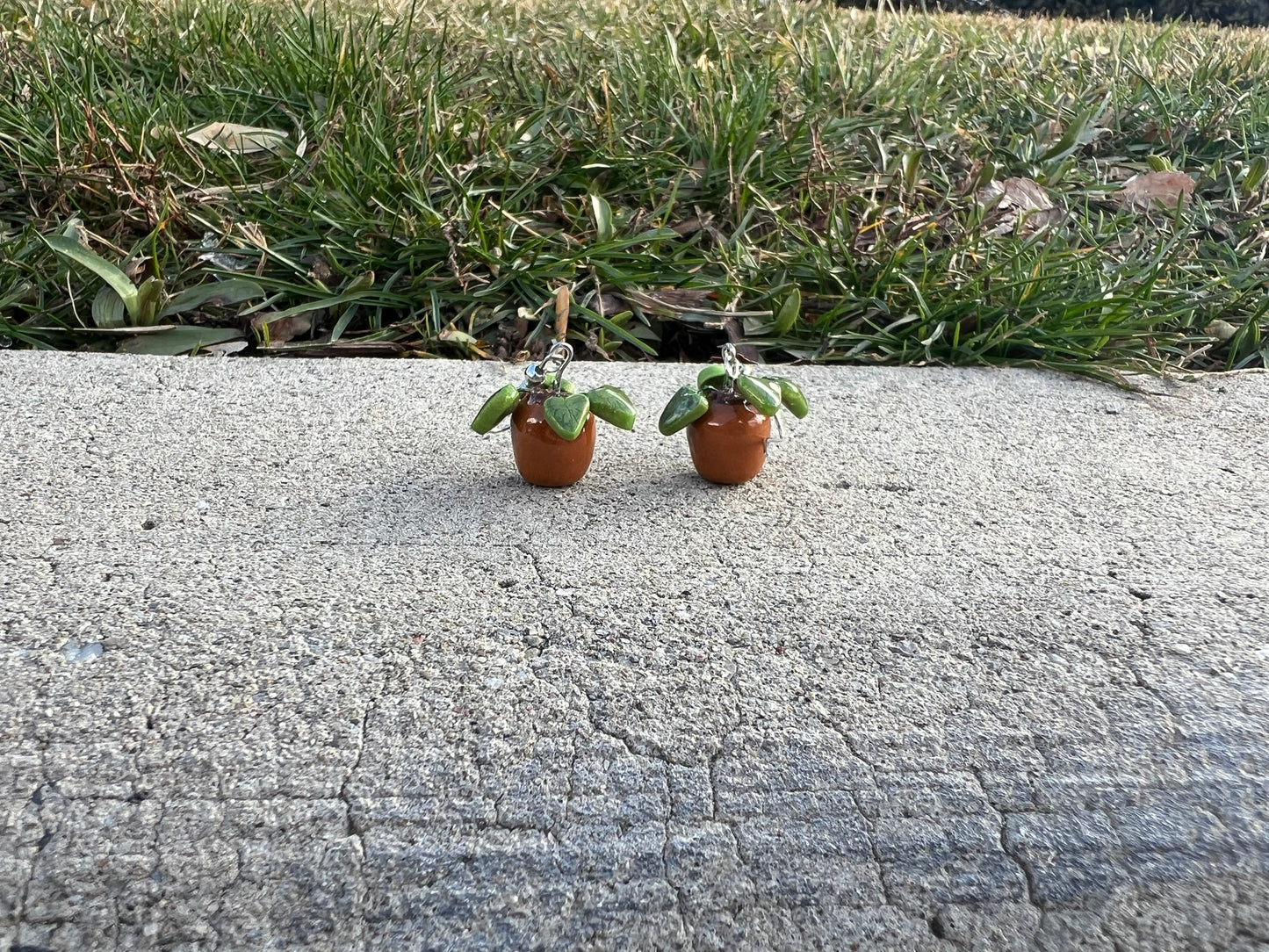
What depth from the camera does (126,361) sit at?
8.36 ft

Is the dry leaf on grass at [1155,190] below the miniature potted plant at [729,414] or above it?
above

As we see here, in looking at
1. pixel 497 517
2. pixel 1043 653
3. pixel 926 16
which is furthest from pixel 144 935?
pixel 926 16

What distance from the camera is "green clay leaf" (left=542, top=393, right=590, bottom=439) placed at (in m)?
1.90

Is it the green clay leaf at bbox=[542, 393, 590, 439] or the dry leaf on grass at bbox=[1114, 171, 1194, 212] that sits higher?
the dry leaf on grass at bbox=[1114, 171, 1194, 212]

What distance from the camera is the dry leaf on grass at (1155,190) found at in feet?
11.9

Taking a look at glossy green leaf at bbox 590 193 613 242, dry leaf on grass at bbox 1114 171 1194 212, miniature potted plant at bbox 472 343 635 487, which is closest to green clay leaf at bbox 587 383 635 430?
miniature potted plant at bbox 472 343 635 487

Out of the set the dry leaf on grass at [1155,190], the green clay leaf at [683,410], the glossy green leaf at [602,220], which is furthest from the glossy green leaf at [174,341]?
the dry leaf on grass at [1155,190]

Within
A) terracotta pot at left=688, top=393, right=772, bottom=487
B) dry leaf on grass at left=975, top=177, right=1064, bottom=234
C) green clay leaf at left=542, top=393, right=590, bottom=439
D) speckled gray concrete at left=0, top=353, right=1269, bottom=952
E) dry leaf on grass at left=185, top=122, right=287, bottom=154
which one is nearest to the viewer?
speckled gray concrete at left=0, top=353, right=1269, bottom=952

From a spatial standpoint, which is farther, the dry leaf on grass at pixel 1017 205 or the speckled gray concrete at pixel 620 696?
the dry leaf on grass at pixel 1017 205

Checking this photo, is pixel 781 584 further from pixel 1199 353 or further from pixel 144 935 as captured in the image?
pixel 1199 353

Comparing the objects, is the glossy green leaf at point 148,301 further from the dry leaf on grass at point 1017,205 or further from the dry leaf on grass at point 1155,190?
the dry leaf on grass at point 1155,190

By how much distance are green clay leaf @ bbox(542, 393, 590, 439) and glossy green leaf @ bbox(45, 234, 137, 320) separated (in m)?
1.37

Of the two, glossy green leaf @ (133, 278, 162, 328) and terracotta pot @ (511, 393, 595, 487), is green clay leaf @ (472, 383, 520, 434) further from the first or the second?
glossy green leaf @ (133, 278, 162, 328)

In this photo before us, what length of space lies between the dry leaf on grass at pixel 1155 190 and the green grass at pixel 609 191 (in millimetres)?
59
